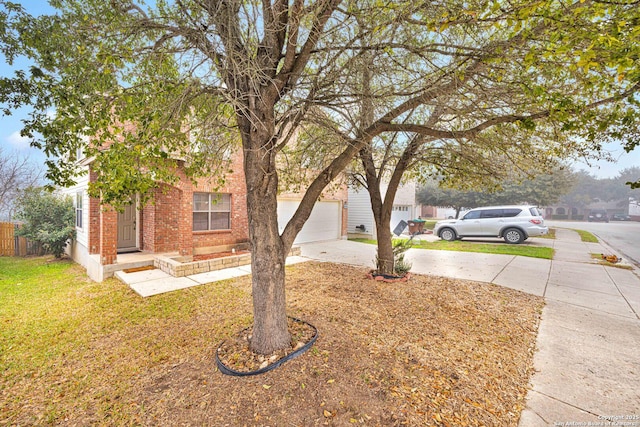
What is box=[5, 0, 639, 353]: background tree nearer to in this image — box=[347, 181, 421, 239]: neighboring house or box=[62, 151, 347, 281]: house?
box=[62, 151, 347, 281]: house

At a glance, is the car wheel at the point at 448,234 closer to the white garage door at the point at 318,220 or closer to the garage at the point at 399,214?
A: the garage at the point at 399,214

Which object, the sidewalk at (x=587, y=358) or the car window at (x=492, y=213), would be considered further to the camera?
the car window at (x=492, y=213)

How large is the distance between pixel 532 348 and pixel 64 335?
6.43 meters

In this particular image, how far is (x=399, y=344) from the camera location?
11.3 ft

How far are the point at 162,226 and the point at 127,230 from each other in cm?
135

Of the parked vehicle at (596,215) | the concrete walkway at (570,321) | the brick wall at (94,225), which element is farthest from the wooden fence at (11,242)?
the parked vehicle at (596,215)

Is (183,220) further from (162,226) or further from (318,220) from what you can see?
(318,220)

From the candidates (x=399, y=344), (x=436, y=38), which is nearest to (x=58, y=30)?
(x=436, y=38)

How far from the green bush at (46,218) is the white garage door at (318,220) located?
7571mm

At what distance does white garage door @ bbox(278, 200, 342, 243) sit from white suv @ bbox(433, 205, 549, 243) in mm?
5918

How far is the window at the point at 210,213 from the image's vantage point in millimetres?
8902

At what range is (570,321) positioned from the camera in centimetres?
432

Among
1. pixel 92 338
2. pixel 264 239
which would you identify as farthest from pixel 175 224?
pixel 264 239

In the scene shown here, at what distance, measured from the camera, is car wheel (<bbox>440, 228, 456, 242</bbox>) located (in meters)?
14.5
